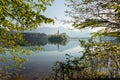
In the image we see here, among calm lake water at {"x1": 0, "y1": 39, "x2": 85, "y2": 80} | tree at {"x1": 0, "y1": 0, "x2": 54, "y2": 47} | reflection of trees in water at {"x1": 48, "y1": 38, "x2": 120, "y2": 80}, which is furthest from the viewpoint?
calm lake water at {"x1": 0, "y1": 39, "x2": 85, "y2": 80}

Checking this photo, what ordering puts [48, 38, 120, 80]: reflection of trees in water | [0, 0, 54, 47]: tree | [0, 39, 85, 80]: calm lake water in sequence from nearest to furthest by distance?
[0, 0, 54, 47]: tree
[48, 38, 120, 80]: reflection of trees in water
[0, 39, 85, 80]: calm lake water

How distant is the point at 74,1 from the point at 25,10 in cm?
611

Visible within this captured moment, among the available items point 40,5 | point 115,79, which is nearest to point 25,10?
point 40,5

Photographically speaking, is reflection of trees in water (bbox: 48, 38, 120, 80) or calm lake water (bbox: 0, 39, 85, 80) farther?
calm lake water (bbox: 0, 39, 85, 80)

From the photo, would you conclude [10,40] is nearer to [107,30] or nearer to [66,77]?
[66,77]

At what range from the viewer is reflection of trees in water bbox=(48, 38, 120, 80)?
40.6 feet

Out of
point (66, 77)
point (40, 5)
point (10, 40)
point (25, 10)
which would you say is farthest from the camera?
point (66, 77)

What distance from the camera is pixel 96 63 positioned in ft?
43.6

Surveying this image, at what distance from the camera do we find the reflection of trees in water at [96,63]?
12.4 meters

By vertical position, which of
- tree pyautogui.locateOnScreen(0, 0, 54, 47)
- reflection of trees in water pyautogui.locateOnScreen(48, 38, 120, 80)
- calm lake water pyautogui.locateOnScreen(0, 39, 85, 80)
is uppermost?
tree pyautogui.locateOnScreen(0, 0, 54, 47)

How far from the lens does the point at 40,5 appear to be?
8.12 m

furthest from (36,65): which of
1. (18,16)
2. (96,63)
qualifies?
(18,16)

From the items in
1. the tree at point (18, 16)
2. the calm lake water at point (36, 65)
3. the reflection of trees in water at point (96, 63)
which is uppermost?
the tree at point (18, 16)

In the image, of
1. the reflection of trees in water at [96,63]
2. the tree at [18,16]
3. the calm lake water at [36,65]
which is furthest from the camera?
the calm lake water at [36,65]
